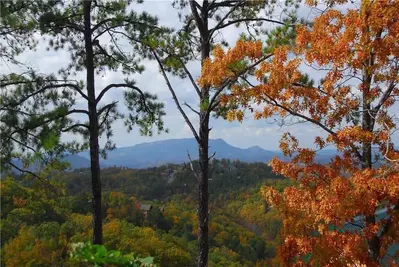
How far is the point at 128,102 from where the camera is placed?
8.59m

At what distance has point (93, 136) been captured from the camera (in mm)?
7375

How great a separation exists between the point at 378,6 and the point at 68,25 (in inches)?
200

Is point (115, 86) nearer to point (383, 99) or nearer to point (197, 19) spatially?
point (197, 19)

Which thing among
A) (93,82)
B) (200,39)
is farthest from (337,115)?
(93,82)

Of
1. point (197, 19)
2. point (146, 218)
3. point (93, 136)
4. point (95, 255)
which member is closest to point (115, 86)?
point (93, 136)

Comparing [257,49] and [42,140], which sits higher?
[257,49]

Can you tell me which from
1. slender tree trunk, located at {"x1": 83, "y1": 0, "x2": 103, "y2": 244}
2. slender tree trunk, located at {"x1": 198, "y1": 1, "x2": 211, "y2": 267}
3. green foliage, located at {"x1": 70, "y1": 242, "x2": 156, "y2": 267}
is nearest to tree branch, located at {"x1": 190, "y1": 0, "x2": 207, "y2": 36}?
slender tree trunk, located at {"x1": 198, "y1": 1, "x2": 211, "y2": 267}

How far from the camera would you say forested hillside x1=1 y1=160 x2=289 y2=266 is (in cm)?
2608

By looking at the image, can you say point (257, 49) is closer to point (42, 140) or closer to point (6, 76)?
point (42, 140)

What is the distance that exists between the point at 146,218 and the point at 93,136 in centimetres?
5296

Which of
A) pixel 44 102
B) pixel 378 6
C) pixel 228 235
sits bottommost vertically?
pixel 228 235

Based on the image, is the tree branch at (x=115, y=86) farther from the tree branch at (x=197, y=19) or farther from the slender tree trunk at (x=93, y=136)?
the tree branch at (x=197, y=19)

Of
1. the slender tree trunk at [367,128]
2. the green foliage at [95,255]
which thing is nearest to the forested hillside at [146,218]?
the green foliage at [95,255]

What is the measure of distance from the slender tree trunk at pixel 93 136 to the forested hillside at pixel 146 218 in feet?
3.56
